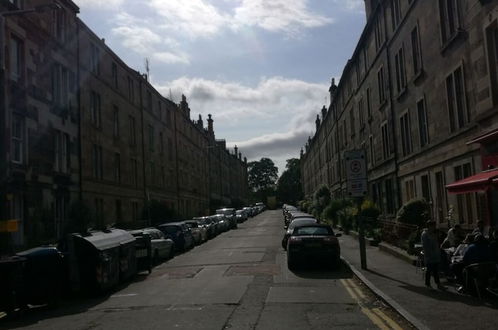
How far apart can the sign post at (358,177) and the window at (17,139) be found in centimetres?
1242

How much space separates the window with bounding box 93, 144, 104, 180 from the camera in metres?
30.5

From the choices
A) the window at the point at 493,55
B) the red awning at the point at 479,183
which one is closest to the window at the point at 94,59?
the window at the point at 493,55

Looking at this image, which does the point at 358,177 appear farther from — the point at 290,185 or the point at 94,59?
the point at 290,185

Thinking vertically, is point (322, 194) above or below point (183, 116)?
below

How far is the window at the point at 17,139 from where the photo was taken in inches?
824

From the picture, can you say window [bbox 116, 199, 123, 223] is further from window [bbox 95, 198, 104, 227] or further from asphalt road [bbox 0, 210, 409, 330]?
asphalt road [bbox 0, 210, 409, 330]

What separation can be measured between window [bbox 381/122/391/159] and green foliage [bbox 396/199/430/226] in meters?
9.21

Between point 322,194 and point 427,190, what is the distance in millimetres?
31836

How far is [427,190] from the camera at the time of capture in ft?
75.6

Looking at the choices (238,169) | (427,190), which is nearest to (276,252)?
(427,190)

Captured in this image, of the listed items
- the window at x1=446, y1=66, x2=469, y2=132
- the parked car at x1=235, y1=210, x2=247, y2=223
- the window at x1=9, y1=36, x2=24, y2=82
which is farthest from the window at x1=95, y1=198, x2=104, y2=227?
the parked car at x1=235, y1=210, x2=247, y2=223

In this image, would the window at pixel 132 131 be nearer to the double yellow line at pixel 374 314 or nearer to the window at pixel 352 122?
the window at pixel 352 122

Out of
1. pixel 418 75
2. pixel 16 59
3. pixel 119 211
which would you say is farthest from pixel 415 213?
pixel 119 211

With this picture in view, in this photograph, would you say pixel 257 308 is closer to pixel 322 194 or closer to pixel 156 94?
pixel 156 94
